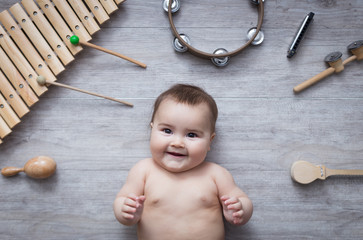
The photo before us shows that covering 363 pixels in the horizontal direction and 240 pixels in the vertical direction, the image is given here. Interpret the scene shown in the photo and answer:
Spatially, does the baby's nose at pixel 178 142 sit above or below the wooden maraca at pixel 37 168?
below

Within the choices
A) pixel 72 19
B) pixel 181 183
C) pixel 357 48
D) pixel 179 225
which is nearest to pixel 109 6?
pixel 72 19

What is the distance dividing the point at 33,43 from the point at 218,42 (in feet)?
2.20

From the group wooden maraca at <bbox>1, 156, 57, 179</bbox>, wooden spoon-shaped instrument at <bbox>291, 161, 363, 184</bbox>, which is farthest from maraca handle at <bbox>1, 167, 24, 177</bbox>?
wooden spoon-shaped instrument at <bbox>291, 161, 363, 184</bbox>

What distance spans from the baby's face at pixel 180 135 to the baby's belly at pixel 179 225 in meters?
0.14

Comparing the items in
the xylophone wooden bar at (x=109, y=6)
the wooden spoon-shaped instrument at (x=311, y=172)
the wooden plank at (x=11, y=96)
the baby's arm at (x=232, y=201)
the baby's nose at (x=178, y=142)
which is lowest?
the wooden spoon-shaped instrument at (x=311, y=172)

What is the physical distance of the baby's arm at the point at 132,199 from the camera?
38.2 inches

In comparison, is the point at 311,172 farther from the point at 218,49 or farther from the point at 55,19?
the point at 55,19

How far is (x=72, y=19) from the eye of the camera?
1193 mm

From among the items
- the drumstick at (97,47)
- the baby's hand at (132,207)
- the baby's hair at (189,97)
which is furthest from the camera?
the drumstick at (97,47)

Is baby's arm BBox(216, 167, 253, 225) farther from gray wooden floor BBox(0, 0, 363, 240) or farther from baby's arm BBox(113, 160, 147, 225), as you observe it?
baby's arm BBox(113, 160, 147, 225)

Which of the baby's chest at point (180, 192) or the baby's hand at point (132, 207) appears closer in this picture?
the baby's hand at point (132, 207)

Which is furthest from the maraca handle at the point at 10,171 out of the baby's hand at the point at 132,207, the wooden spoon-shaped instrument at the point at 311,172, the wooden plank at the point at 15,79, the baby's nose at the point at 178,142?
the wooden spoon-shaped instrument at the point at 311,172

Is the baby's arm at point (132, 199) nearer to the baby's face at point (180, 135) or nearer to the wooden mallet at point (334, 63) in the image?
the baby's face at point (180, 135)

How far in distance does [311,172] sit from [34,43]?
109cm
